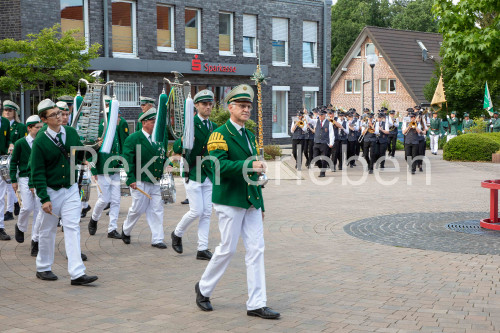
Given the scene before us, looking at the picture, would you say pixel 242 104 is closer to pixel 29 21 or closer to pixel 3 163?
pixel 3 163

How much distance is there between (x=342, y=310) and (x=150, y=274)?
99.4 inches

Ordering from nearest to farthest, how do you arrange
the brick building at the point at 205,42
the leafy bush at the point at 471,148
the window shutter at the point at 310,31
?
the leafy bush at the point at 471,148
the brick building at the point at 205,42
the window shutter at the point at 310,31

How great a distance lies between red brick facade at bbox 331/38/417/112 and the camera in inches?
1948

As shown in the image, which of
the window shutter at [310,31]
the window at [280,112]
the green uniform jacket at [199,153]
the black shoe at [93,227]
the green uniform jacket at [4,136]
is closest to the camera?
Result: the green uniform jacket at [199,153]

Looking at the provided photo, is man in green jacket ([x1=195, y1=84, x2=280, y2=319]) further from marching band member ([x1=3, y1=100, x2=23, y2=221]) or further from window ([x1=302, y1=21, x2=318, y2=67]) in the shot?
window ([x1=302, y1=21, x2=318, y2=67])

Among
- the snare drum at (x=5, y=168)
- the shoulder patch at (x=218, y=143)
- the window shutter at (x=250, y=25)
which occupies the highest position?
the window shutter at (x=250, y=25)

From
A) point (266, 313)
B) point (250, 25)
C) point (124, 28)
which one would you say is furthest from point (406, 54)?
point (266, 313)

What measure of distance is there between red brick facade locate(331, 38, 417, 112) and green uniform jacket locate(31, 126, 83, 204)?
139ft

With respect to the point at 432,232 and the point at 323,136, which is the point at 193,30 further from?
the point at 432,232

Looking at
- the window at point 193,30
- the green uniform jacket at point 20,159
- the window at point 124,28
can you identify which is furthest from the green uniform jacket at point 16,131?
the window at point 193,30

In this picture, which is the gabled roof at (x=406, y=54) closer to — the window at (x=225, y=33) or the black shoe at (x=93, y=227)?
the window at (x=225, y=33)

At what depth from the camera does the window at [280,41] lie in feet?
113

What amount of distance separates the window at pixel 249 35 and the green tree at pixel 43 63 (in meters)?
12.4

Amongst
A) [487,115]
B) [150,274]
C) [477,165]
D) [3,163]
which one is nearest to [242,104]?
[150,274]
